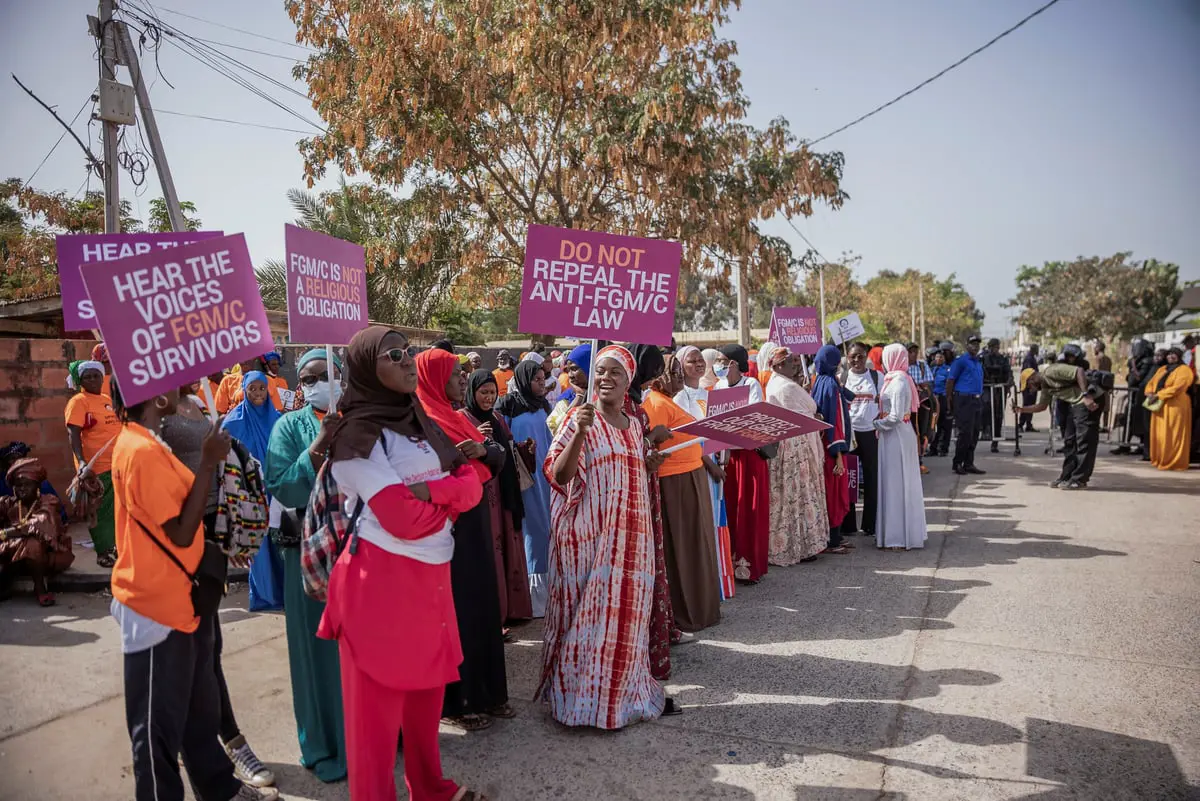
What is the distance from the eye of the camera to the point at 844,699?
4047 mm

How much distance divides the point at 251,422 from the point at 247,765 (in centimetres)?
374

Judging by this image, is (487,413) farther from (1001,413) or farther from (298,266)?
(1001,413)

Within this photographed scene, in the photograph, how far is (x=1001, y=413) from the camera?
15.2 m

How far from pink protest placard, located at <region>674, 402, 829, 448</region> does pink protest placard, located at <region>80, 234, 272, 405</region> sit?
6.92 feet

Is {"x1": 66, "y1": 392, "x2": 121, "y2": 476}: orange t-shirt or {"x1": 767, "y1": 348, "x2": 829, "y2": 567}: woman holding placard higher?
{"x1": 66, "y1": 392, "x2": 121, "y2": 476}: orange t-shirt

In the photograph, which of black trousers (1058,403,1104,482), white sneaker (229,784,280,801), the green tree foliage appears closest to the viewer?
white sneaker (229,784,280,801)

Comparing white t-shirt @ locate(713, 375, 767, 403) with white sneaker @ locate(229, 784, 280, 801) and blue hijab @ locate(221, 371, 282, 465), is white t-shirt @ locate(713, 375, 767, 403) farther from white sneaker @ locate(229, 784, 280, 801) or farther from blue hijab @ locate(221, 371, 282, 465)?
white sneaker @ locate(229, 784, 280, 801)

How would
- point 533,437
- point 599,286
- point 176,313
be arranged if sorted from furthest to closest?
1. point 533,437
2. point 599,286
3. point 176,313

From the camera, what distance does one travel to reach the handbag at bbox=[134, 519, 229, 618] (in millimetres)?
2799

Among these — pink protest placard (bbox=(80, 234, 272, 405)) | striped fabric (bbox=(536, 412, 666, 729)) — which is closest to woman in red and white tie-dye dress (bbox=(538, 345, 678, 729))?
striped fabric (bbox=(536, 412, 666, 729))

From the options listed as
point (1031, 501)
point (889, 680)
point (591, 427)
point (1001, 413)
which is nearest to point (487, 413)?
point (591, 427)

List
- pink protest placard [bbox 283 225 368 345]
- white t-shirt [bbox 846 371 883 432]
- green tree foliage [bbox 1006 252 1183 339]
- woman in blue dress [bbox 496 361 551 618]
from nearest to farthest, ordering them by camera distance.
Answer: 1. pink protest placard [bbox 283 225 368 345]
2. woman in blue dress [bbox 496 361 551 618]
3. white t-shirt [bbox 846 371 883 432]
4. green tree foliage [bbox 1006 252 1183 339]

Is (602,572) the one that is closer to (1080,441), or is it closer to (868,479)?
(868,479)

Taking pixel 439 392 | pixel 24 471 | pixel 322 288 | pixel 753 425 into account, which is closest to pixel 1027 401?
pixel 753 425
